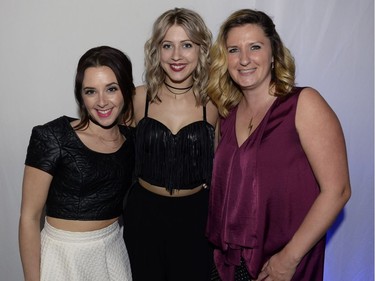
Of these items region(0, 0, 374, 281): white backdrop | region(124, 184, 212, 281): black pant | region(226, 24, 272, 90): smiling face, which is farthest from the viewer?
region(0, 0, 374, 281): white backdrop

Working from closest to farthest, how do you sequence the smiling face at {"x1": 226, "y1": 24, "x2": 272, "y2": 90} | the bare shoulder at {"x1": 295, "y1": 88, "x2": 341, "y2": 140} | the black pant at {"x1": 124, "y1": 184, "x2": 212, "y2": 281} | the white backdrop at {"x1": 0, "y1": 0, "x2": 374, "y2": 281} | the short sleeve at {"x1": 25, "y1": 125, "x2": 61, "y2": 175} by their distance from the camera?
the bare shoulder at {"x1": 295, "y1": 88, "x2": 341, "y2": 140} < the short sleeve at {"x1": 25, "y1": 125, "x2": 61, "y2": 175} < the smiling face at {"x1": 226, "y1": 24, "x2": 272, "y2": 90} < the black pant at {"x1": 124, "y1": 184, "x2": 212, "y2": 281} < the white backdrop at {"x1": 0, "y1": 0, "x2": 374, "y2": 281}

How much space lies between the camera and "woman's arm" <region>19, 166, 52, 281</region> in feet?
5.41

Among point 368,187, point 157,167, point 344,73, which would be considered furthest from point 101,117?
point 368,187

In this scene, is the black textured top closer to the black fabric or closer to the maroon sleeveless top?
the maroon sleeveless top

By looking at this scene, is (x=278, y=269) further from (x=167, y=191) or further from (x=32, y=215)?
(x=32, y=215)

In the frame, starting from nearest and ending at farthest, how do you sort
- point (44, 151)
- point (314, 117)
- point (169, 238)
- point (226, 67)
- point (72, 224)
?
point (314, 117)
point (44, 151)
point (72, 224)
point (226, 67)
point (169, 238)

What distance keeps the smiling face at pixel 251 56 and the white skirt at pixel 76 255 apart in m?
0.97

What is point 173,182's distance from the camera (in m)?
2.14

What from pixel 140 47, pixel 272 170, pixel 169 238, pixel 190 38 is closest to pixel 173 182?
pixel 169 238

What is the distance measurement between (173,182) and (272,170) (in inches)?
26.6

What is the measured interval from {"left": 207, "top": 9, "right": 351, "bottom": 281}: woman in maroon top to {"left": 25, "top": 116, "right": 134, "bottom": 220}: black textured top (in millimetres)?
508

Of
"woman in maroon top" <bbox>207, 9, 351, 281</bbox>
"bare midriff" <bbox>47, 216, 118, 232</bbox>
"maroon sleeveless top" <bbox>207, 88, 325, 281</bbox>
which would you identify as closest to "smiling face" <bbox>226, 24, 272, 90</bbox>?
"woman in maroon top" <bbox>207, 9, 351, 281</bbox>

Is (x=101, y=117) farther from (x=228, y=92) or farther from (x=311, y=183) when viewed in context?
(x=311, y=183)

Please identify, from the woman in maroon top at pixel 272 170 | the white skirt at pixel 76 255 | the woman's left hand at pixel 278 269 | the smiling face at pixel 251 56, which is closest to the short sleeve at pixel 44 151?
the white skirt at pixel 76 255
